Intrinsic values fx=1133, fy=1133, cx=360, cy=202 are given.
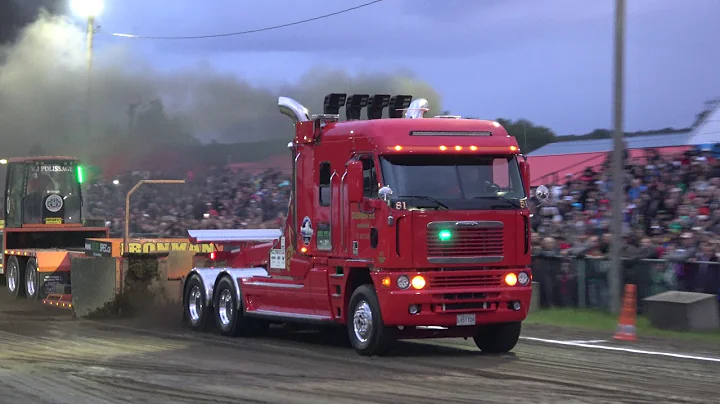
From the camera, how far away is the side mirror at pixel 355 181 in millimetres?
13930

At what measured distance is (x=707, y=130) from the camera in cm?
3203

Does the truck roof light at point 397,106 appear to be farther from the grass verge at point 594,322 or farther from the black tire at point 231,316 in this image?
the grass verge at point 594,322

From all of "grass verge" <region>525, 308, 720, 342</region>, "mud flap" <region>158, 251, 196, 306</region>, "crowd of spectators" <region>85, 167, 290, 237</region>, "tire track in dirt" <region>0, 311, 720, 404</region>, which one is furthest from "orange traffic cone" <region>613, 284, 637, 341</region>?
"crowd of spectators" <region>85, 167, 290, 237</region>

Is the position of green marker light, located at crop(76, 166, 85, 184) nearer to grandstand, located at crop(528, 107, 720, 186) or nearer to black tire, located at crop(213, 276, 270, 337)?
grandstand, located at crop(528, 107, 720, 186)

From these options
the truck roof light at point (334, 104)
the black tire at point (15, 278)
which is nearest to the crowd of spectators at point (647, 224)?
the truck roof light at point (334, 104)

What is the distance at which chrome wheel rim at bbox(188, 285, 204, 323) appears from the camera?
1812cm

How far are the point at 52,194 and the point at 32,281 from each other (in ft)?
13.0

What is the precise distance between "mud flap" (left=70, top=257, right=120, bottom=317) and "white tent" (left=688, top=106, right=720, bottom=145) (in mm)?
16509

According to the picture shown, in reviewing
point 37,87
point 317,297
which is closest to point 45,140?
point 37,87

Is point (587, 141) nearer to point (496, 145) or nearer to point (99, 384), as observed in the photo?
point (496, 145)

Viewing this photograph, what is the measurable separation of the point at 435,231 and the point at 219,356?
10.2 ft

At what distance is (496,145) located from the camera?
14438mm

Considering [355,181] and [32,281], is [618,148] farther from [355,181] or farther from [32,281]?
[32,281]

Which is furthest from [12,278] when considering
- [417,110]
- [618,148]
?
[618,148]
